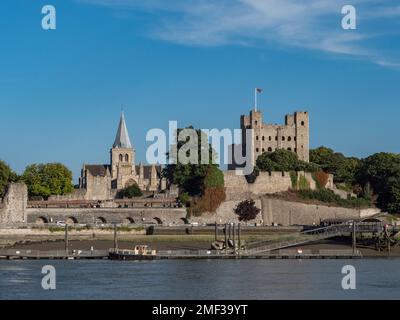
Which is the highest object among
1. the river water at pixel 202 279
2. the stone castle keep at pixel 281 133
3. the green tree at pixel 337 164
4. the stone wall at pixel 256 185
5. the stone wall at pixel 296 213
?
the stone castle keep at pixel 281 133

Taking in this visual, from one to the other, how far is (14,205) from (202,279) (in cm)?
3031

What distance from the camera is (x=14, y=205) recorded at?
7244 centimetres

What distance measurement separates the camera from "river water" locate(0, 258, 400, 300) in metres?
39.1

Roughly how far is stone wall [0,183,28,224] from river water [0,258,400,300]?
15844mm

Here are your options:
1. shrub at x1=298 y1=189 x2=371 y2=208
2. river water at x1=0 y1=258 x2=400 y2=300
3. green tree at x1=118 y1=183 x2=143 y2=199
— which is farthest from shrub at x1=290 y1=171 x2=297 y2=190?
river water at x1=0 y1=258 x2=400 y2=300

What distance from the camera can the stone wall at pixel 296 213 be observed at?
265 feet

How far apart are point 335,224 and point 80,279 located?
1153 inches

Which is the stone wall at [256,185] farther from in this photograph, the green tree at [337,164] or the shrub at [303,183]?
the green tree at [337,164]

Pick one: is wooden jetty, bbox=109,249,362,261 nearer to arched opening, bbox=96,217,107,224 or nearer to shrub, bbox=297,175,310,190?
arched opening, bbox=96,217,107,224

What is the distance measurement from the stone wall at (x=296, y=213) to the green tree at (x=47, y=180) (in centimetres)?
1883

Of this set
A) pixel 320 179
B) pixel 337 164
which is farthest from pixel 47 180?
pixel 337 164

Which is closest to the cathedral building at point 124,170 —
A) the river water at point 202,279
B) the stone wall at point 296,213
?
the stone wall at point 296,213

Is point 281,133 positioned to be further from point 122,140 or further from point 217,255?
point 217,255
